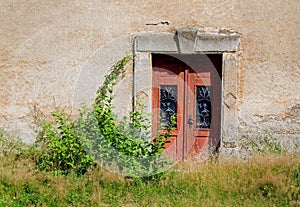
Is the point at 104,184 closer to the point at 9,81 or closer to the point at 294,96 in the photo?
the point at 9,81

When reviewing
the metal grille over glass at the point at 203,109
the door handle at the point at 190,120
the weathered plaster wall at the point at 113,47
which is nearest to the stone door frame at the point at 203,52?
the weathered plaster wall at the point at 113,47

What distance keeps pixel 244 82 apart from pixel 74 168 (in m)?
2.89

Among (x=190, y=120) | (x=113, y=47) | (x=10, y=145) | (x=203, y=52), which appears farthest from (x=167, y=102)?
(x=10, y=145)

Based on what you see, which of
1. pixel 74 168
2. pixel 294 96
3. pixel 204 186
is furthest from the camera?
pixel 294 96

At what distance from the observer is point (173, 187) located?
18.7 feet

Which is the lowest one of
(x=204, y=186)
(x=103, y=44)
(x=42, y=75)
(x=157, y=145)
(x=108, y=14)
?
(x=204, y=186)

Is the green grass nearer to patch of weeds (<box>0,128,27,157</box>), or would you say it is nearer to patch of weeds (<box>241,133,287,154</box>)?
patch of weeds (<box>241,133,287,154</box>)

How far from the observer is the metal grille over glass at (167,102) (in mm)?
6992

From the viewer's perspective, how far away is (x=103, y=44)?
22.2 feet

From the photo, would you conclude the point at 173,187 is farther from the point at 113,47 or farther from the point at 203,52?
the point at 113,47

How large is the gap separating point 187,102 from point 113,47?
4.88ft

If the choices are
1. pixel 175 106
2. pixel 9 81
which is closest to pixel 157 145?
pixel 175 106

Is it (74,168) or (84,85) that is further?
(84,85)

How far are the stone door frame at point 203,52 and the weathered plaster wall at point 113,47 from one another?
0.12 metres
